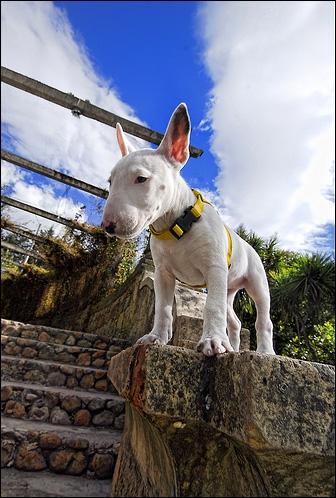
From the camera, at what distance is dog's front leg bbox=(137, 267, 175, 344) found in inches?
52.9

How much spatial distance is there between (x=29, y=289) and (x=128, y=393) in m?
9.31

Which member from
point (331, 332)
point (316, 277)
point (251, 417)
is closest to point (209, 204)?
point (251, 417)

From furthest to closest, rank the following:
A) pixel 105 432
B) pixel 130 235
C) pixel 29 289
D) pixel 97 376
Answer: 1. pixel 29 289
2. pixel 97 376
3. pixel 105 432
4. pixel 130 235

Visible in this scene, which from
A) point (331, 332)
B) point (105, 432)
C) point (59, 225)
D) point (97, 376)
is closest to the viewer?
point (105, 432)

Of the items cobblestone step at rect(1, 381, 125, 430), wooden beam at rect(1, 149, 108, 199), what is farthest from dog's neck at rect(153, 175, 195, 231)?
wooden beam at rect(1, 149, 108, 199)

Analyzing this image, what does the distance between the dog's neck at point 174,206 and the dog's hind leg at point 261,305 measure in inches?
26.5

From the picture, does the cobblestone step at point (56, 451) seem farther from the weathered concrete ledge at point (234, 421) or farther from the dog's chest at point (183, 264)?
the dog's chest at point (183, 264)

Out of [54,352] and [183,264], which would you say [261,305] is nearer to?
[183,264]

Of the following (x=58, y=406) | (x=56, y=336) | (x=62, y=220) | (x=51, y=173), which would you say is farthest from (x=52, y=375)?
(x=62, y=220)

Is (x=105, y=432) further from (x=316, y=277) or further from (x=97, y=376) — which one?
(x=316, y=277)

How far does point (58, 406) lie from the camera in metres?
2.66

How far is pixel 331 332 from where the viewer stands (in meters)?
8.50

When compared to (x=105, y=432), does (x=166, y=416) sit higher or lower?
higher

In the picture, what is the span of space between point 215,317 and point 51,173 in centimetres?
493
